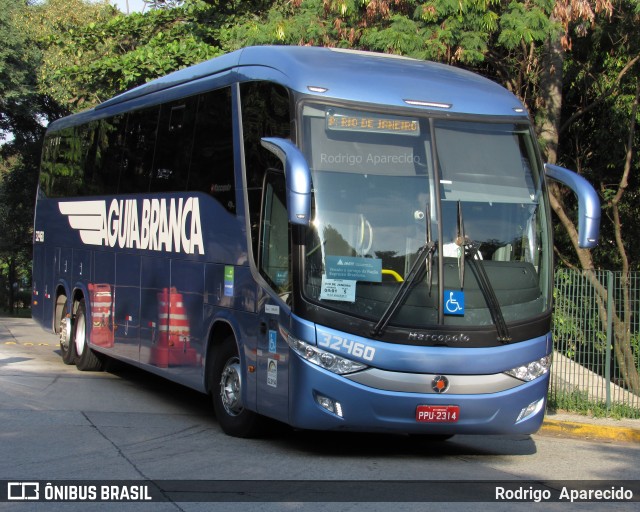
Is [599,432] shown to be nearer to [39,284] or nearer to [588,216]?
[588,216]

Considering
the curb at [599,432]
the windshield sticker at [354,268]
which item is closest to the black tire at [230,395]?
the windshield sticker at [354,268]

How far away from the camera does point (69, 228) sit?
1566cm

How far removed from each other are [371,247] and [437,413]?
1572mm

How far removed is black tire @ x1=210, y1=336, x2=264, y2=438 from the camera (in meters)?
9.49

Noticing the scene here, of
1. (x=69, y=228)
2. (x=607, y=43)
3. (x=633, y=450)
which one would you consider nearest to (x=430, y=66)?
(x=633, y=450)

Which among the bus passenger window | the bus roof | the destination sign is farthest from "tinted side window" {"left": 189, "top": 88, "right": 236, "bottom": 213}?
the destination sign

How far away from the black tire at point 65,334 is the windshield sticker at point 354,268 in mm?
8319

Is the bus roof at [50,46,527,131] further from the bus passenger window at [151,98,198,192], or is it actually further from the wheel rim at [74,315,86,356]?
the wheel rim at [74,315,86,356]

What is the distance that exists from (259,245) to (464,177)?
2.08 meters

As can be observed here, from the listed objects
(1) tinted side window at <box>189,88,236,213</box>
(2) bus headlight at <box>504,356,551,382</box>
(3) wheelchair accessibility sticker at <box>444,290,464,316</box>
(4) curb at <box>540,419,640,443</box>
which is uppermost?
(1) tinted side window at <box>189,88,236,213</box>

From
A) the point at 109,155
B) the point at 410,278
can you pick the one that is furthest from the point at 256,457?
the point at 109,155

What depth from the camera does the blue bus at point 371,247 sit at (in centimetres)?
823

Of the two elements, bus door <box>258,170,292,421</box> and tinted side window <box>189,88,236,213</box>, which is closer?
bus door <box>258,170,292,421</box>

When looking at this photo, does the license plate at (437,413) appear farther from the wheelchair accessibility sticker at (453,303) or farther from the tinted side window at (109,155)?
the tinted side window at (109,155)
